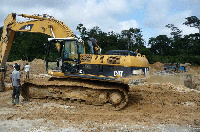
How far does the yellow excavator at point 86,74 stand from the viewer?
7168 mm

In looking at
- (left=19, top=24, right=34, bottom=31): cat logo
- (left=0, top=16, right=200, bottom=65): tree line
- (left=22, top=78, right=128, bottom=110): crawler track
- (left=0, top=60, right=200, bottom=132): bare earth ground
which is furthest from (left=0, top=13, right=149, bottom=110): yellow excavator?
(left=0, top=16, right=200, bottom=65): tree line

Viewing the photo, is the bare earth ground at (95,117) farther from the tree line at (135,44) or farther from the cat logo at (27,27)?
the tree line at (135,44)

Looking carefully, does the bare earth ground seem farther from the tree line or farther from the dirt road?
the tree line

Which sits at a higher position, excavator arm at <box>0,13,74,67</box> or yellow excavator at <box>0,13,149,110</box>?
excavator arm at <box>0,13,74,67</box>

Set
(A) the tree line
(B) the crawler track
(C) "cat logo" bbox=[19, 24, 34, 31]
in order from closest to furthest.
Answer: (B) the crawler track → (C) "cat logo" bbox=[19, 24, 34, 31] → (A) the tree line

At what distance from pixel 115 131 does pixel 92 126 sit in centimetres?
70

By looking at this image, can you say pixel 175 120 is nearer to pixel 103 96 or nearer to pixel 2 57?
pixel 103 96

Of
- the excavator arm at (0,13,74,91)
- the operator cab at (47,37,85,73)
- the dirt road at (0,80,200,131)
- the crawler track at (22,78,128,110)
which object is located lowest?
the dirt road at (0,80,200,131)

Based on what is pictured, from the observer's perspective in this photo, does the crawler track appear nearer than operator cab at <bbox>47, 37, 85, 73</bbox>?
Yes

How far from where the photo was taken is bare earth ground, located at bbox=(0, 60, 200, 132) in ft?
17.4

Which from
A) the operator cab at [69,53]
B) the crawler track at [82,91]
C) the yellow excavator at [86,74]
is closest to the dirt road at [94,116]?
the crawler track at [82,91]

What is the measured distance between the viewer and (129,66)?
6988 mm

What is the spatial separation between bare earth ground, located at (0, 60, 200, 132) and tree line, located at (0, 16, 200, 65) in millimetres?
31534

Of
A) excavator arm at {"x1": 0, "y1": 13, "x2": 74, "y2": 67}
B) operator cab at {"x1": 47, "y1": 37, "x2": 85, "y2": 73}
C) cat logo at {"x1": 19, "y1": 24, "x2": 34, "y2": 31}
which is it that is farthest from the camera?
cat logo at {"x1": 19, "y1": 24, "x2": 34, "y2": 31}
